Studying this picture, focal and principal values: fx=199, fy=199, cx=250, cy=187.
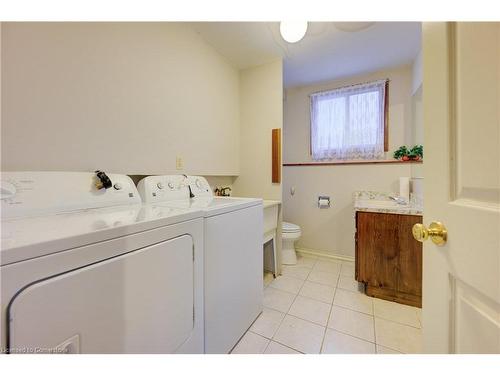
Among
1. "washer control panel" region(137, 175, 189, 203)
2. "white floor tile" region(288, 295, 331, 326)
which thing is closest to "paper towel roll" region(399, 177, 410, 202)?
"white floor tile" region(288, 295, 331, 326)

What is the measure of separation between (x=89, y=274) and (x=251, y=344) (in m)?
1.15

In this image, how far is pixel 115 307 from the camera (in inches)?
25.0

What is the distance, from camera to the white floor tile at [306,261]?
2.53 meters

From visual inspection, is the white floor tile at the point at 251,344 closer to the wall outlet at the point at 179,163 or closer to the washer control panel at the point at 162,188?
the washer control panel at the point at 162,188

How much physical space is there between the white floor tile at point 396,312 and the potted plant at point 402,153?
4.99 feet

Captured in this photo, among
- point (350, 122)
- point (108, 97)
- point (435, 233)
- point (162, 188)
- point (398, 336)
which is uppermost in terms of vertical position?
point (350, 122)

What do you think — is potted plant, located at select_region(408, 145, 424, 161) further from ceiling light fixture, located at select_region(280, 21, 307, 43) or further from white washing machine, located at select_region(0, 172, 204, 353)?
white washing machine, located at select_region(0, 172, 204, 353)

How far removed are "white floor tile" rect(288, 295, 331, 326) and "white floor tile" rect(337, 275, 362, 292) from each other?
0.40 meters

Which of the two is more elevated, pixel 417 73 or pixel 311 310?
pixel 417 73

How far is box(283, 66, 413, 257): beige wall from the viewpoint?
2.41 m

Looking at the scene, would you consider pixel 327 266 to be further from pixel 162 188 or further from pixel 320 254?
pixel 162 188

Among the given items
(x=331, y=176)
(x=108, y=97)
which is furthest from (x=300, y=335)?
(x=108, y=97)

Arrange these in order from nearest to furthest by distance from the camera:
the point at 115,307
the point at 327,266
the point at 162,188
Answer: the point at 115,307
the point at 162,188
the point at 327,266

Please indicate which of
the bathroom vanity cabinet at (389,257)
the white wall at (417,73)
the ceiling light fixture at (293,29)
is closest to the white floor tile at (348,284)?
the bathroom vanity cabinet at (389,257)
